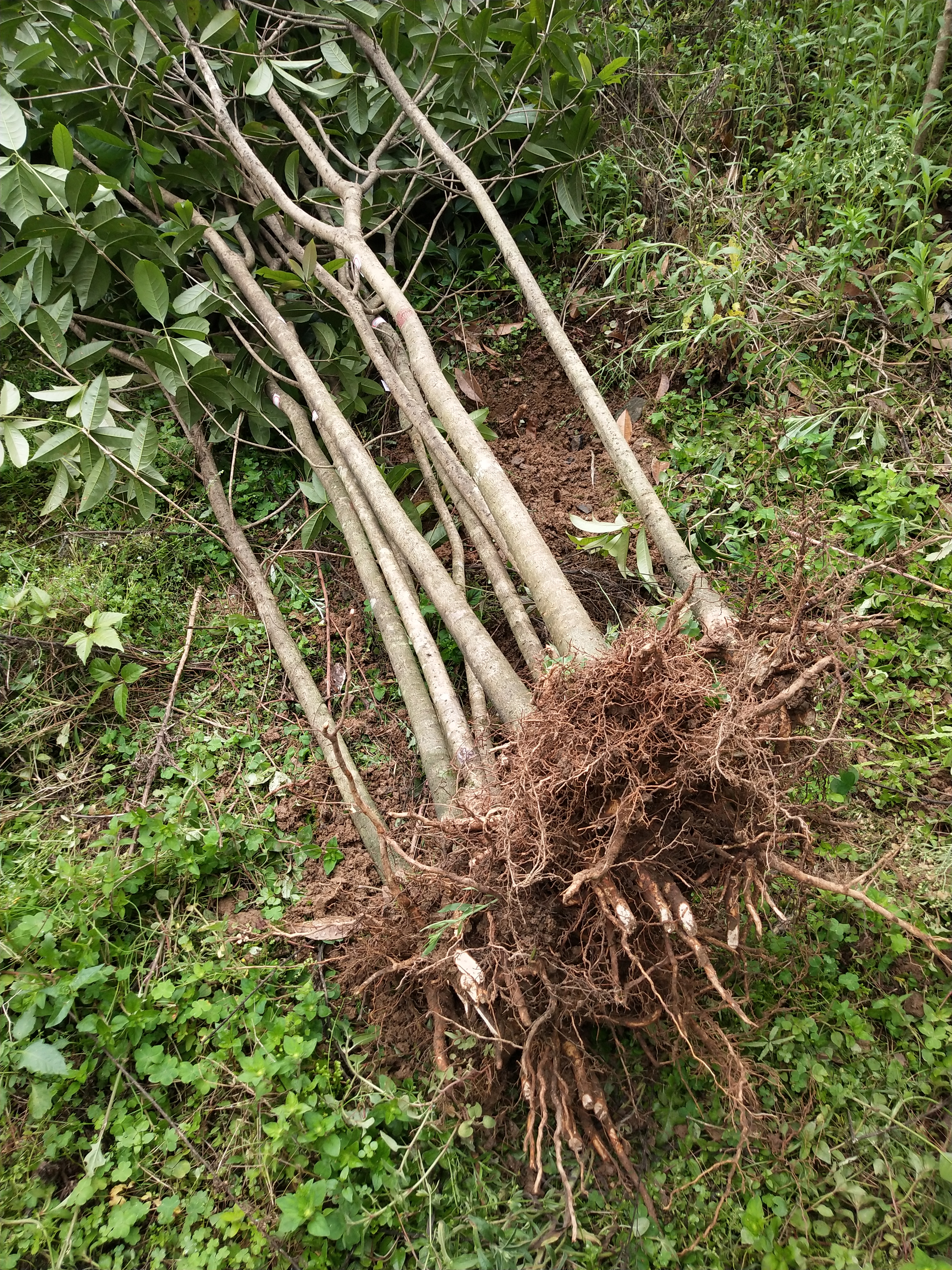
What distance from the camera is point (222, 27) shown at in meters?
2.91

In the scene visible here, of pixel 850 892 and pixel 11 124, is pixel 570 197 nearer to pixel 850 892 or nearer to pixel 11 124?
pixel 11 124

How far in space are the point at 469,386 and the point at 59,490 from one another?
1.60 m

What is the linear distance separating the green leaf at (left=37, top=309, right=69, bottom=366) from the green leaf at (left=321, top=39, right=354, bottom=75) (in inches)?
60.5

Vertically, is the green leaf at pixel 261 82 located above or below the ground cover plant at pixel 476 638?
above

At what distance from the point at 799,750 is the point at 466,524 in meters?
1.27

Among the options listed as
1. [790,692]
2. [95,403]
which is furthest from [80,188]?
[790,692]

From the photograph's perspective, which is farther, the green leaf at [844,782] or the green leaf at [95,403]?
the green leaf at [95,403]

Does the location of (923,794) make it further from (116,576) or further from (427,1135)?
(116,576)

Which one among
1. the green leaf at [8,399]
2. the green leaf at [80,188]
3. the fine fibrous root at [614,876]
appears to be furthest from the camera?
the green leaf at [80,188]

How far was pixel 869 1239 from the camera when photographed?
1.58 m

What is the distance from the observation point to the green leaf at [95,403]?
2.61 metres

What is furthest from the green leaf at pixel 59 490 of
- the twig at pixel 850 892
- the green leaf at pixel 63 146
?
the twig at pixel 850 892

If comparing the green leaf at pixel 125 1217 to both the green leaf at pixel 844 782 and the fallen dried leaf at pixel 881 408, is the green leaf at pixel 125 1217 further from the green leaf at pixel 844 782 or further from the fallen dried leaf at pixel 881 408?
the fallen dried leaf at pixel 881 408

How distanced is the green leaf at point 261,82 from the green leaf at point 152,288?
0.83 metres
